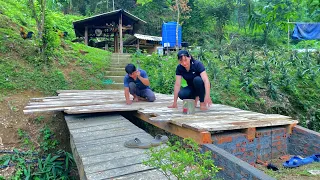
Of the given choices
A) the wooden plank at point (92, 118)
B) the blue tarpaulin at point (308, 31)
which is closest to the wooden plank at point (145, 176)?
the wooden plank at point (92, 118)

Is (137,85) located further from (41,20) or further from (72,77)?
(41,20)

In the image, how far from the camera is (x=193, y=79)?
13.0 ft

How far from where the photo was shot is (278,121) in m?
3.25

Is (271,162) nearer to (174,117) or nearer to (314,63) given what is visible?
(174,117)

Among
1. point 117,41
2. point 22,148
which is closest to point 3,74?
point 22,148

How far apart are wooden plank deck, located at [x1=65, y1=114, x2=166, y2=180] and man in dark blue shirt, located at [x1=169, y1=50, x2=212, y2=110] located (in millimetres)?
1159

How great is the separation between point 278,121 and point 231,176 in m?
1.34

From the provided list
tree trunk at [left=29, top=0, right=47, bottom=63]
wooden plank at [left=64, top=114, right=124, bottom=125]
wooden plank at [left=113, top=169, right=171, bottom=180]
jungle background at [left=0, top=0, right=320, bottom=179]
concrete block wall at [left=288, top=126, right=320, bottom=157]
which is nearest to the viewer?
wooden plank at [left=113, top=169, right=171, bottom=180]

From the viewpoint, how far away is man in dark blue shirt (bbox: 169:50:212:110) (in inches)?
146

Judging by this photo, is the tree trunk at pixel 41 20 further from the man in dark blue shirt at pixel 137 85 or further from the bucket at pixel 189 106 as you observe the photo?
the bucket at pixel 189 106

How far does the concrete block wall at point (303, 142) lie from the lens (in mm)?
3180

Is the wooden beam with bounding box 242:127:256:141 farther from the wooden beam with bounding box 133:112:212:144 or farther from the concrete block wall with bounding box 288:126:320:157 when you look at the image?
the concrete block wall with bounding box 288:126:320:157

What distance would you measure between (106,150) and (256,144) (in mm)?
1838

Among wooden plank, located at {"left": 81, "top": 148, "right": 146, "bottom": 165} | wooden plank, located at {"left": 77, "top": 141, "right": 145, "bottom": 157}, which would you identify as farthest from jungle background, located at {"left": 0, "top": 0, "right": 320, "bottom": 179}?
wooden plank, located at {"left": 81, "top": 148, "right": 146, "bottom": 165}
